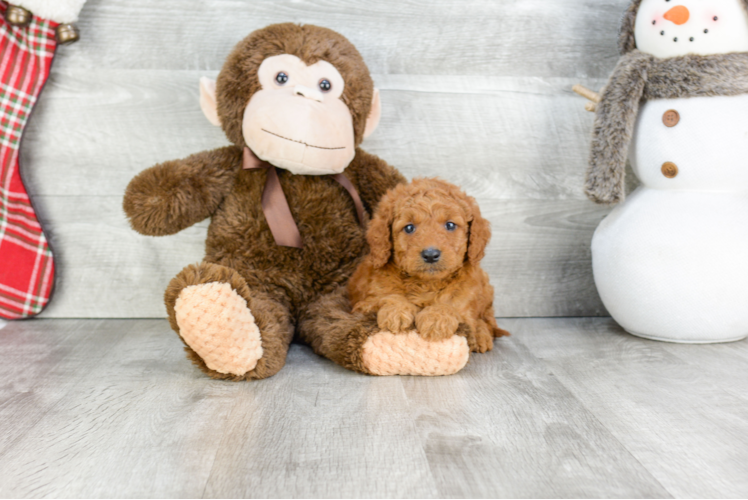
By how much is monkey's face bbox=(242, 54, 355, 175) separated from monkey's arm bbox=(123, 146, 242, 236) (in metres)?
0.11

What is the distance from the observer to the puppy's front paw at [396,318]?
0.96 meters

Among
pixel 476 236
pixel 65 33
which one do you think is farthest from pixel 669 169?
pixel 65 33

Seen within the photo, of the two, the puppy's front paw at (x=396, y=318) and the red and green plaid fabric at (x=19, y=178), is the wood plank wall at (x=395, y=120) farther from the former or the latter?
the puppy's front paw at (x=396, y=318)

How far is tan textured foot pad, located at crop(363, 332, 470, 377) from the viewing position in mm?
960

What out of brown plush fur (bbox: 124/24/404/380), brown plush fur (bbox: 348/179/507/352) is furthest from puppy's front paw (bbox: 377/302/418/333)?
brown plush fur (bbox: 124/24/404/380)

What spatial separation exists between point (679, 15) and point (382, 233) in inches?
27.0

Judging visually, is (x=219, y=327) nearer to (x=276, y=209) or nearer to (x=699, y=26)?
(x=276, y=209)

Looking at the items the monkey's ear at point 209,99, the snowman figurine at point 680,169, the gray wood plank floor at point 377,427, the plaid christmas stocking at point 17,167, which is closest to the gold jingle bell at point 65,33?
the plaid christmas stocking at point 17,167

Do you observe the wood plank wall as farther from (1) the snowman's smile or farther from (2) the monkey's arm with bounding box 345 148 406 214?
(1) the snowman's smile

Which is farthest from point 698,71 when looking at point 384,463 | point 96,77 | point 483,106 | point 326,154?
point 96,77

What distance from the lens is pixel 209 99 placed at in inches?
45.6

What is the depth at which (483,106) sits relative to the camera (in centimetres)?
137

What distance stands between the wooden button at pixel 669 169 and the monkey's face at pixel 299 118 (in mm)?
604

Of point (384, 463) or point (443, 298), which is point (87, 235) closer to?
point (443, 298)
